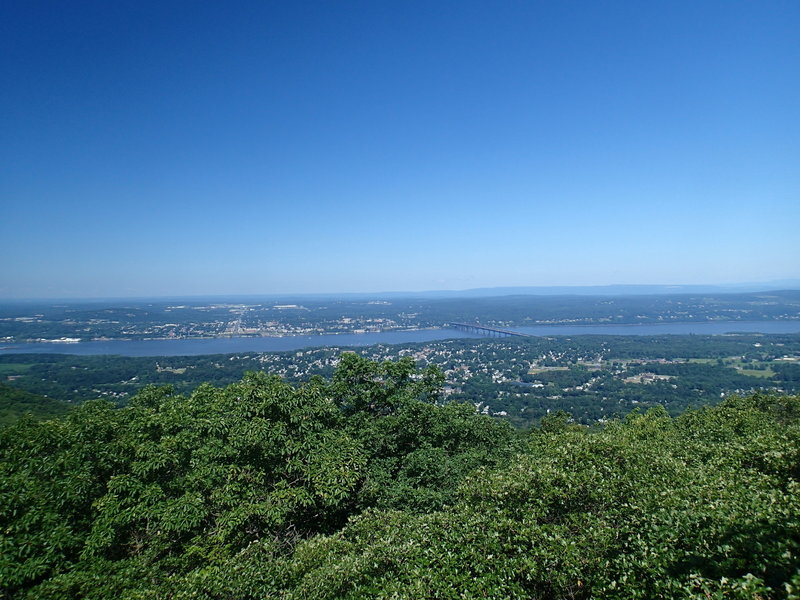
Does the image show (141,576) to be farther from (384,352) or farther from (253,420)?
(384,352)

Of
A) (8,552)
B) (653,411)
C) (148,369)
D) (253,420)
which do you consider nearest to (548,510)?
(253,420)

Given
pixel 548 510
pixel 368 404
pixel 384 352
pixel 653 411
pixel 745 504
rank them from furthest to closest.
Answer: pixel 384 352, pixel 653 411, pixel 368 404, pixel 548 510, pixel 745 504

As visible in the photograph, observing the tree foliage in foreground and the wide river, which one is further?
the wide river

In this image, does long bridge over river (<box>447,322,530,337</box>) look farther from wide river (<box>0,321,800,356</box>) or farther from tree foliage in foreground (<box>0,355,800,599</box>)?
tree foliage in foreground (<box>0,355,800,599</box>)

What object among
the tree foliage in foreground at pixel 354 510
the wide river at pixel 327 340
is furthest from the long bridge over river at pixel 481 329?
the tree foliage in foreground at pixel 354 510

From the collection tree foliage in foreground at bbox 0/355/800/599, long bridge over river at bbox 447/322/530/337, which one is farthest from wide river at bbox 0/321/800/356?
tree foliage in foreground at bbox 0/355/800/599

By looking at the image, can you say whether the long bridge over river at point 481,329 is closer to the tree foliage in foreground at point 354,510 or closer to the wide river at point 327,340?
the wide river at point 327,340

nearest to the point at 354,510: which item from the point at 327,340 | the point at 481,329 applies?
the point at 327,340
